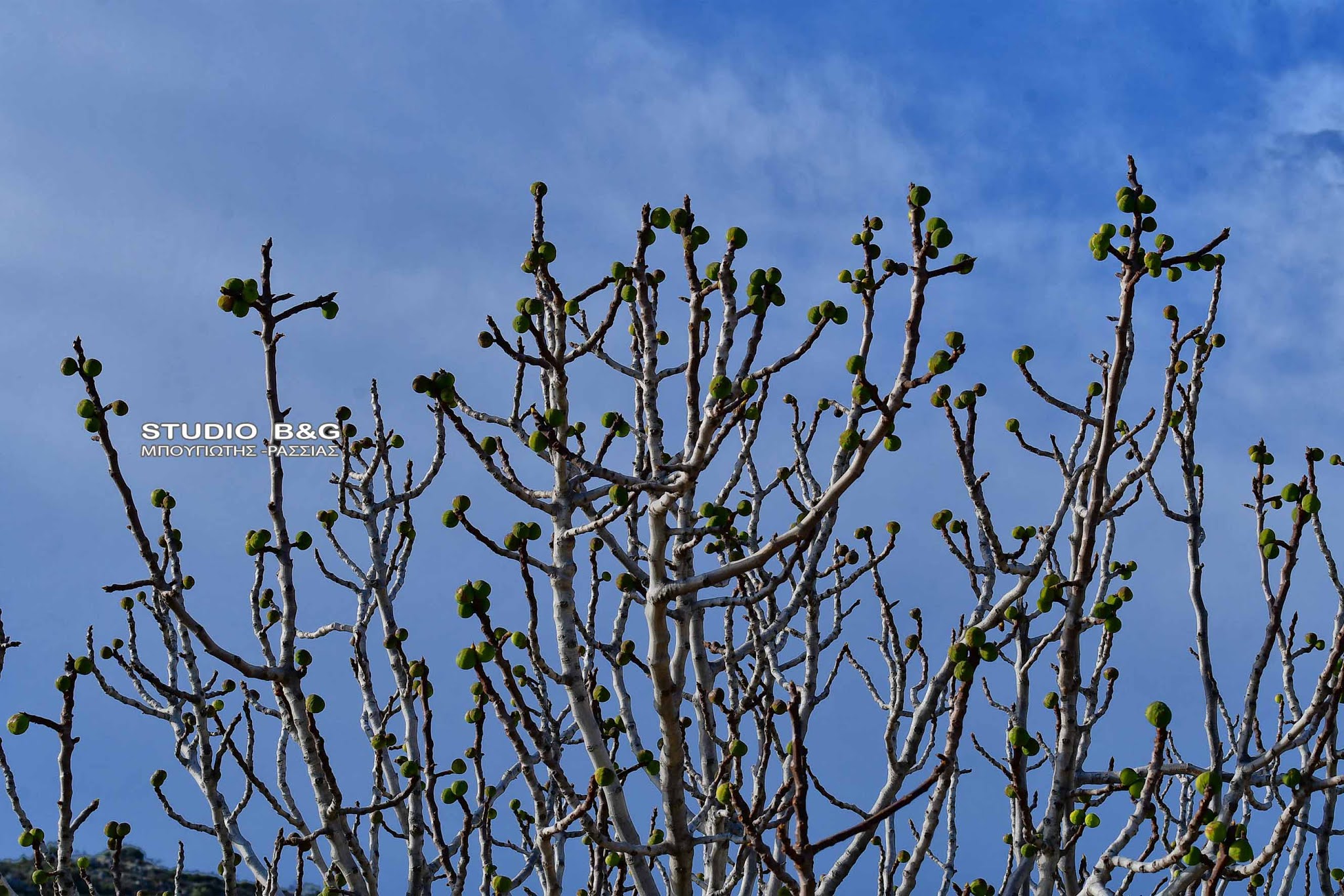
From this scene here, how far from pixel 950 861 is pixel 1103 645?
6.93ft

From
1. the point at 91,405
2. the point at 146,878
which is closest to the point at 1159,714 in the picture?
the point at 91,405

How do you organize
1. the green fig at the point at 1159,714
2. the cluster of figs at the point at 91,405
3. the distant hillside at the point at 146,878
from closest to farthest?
the green fig at the point at 1159,714 → the cluster of figs at the point at 91,405 → the distant hillside at the point at 146,878

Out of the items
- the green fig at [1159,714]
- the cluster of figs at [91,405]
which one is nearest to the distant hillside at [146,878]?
the cluster of figs at [91,405]

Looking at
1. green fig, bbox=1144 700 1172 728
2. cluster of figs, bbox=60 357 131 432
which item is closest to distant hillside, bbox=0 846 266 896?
cluster of figs, bbox=60 357 131 432

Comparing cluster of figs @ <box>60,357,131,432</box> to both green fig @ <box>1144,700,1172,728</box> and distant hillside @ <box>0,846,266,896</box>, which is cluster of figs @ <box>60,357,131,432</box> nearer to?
green fig @ <box>1144,700,1172,728</box>

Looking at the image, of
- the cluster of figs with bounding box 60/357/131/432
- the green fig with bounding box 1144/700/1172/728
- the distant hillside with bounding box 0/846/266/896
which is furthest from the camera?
the distant hillside with bounding box 0/846/266/896

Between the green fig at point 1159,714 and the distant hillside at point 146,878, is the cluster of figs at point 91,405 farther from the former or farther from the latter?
the distant hillside at point 146,878

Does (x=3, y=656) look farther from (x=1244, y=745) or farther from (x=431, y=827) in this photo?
(x=1244, y=745)

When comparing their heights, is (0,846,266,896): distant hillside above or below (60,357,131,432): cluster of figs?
below

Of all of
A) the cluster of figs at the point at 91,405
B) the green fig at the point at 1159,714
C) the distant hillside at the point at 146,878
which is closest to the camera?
the green fig at the point at 1159,714

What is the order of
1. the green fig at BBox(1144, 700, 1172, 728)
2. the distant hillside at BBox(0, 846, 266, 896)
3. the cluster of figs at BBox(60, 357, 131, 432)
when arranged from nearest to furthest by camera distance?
the green fig at BBox(1144, 700, 1172, 728) → the cluster of figs at BBox(60, 357, 131, 432) → the distant hillside at BBox(0, 846, 266, 896)

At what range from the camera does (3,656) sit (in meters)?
7.29

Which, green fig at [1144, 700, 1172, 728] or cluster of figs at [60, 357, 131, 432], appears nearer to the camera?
green fig at [1144, 700, 1172, 728]

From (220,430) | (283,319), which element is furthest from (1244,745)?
(220,430)
